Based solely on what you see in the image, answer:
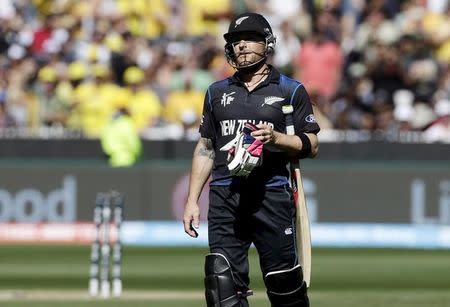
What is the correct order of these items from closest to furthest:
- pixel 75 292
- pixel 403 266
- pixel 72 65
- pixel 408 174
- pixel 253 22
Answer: pixel 253 22
pixel 75 292
pixel 403 266
pixel 408 174
pixel 72 65

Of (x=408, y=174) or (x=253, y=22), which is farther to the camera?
(x=408, y=174)

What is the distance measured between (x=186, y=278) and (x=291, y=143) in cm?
771

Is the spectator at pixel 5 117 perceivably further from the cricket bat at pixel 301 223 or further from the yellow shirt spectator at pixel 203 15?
the cricket bat at pixel 301 223

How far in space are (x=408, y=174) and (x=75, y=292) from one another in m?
7.25

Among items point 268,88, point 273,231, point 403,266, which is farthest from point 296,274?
point 403,266

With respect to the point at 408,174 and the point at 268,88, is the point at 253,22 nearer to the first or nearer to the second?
the point at 268,88

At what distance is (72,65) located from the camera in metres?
20.9

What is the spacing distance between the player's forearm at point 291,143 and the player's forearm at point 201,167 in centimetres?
52

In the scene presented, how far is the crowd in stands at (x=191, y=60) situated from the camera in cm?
1984

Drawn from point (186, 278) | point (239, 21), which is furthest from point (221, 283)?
point (186, 278)

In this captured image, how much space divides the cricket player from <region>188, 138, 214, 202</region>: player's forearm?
0.01m

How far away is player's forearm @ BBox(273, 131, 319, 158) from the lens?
24.6 feet

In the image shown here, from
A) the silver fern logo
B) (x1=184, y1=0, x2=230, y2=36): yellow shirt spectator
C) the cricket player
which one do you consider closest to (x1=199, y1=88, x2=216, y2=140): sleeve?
the cricket player

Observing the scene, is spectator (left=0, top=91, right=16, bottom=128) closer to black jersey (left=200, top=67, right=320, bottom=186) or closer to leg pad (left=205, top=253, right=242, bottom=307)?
black jersey (left=200, top=67, right=320, bottom=186)
